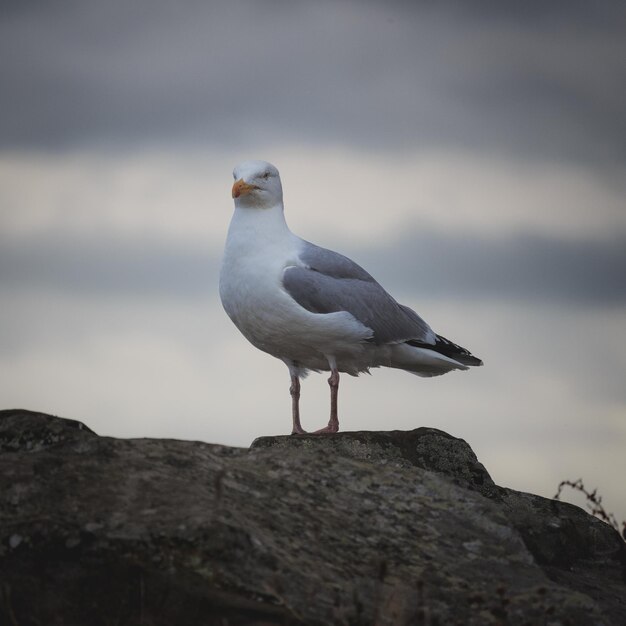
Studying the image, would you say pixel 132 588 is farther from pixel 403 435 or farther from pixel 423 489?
pixel 403 435

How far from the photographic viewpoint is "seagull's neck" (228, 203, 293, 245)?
50.6 ft

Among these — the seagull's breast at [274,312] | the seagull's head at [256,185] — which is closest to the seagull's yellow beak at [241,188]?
the seagull's head at [256,185]

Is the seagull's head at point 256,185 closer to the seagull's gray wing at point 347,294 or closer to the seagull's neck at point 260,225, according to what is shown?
the seagull's neck at point 260,225

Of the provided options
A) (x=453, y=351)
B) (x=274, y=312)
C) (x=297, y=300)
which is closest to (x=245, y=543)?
(x=274, y=312)

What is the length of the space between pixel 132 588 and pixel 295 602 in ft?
2.96

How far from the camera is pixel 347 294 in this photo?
1556 centimetres

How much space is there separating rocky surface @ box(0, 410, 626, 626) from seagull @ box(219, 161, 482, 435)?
5.81 meters

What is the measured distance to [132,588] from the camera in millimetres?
6805

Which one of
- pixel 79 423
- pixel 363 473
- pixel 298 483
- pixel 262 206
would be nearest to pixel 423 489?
pixel 363 473

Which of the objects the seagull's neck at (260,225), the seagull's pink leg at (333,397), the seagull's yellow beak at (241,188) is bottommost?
the seagull's pink leg at (333,397)

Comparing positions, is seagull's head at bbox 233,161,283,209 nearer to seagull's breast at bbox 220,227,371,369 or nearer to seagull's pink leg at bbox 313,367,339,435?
seagull's breast at bbox 220,227,371,369

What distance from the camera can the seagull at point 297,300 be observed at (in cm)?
1478

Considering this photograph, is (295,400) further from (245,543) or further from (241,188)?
(245,543)

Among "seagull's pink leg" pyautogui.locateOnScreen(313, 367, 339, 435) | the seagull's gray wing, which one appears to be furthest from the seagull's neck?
"seagull's pink leg" pyautogui.locateOnScreen(313, 367, 339, 435)
